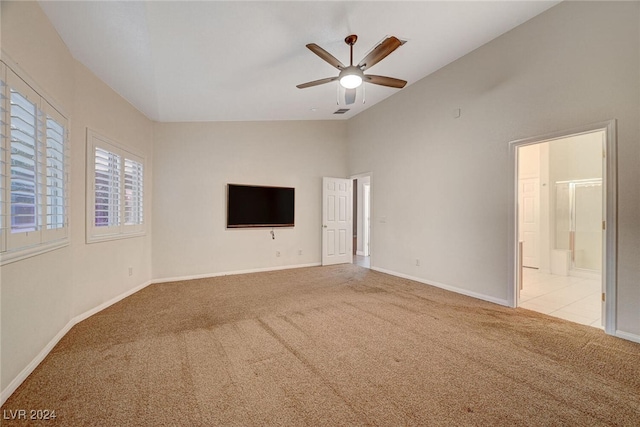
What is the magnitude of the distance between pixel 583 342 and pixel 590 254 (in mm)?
3721

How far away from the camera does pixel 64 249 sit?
9.28 feet

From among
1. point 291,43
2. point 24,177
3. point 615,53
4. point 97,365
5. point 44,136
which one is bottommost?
point 97,365

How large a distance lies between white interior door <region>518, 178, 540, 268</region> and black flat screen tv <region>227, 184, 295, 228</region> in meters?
5.07

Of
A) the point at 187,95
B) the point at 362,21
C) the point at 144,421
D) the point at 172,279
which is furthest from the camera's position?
the point at 172,279

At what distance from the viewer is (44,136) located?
238 centimetres

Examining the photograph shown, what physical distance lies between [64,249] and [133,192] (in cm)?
174

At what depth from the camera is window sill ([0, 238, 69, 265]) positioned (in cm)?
182

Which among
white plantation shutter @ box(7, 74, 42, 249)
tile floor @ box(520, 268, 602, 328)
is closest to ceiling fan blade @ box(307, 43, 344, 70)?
white plantation shutter @ box(7, 74, 42, 249)

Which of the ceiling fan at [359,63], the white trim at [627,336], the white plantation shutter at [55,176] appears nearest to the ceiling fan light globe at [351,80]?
the ceiling fan at [359,63]

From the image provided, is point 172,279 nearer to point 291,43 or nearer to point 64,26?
point 64,26

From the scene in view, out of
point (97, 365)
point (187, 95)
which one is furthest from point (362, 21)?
point (97, 365)

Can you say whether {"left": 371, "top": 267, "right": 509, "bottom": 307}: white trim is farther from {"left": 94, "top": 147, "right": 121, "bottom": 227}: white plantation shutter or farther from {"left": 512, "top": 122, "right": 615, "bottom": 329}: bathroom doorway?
{"left": 94, "top": 147, "right": 121, "bottom": 227}: white plantation shutter

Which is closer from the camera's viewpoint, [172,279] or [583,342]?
[583,342]

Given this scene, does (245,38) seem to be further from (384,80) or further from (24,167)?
(24,167)
